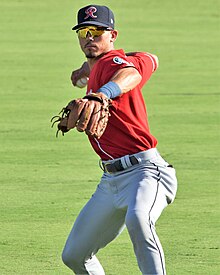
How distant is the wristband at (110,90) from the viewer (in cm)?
596

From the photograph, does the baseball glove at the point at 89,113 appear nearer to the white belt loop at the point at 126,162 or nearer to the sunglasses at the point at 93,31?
the white belt loop at the point at 126,162

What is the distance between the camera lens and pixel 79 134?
13734 millimetres

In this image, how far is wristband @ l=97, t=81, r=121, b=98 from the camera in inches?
235

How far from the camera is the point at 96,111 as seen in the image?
5.79m

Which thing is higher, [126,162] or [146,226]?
[126,162]

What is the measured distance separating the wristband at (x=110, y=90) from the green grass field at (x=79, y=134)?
2.14m

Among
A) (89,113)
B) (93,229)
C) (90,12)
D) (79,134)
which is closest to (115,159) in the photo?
(93,229)

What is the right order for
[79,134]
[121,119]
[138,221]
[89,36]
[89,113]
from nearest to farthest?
[89,113] → [138,221] → [121,119] → [89,36] → [79,134]

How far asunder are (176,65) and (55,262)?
11.8 meters

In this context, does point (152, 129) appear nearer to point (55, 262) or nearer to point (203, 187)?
point (203, 187)

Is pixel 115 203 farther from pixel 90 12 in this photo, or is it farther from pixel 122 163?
pixel 90 12

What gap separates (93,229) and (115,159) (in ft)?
1.53

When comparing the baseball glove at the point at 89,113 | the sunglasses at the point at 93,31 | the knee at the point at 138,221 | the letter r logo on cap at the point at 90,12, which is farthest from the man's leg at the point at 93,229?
the letter r logo on cap at the point at 90,12

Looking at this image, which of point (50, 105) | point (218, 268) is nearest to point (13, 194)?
point (218, 268)
